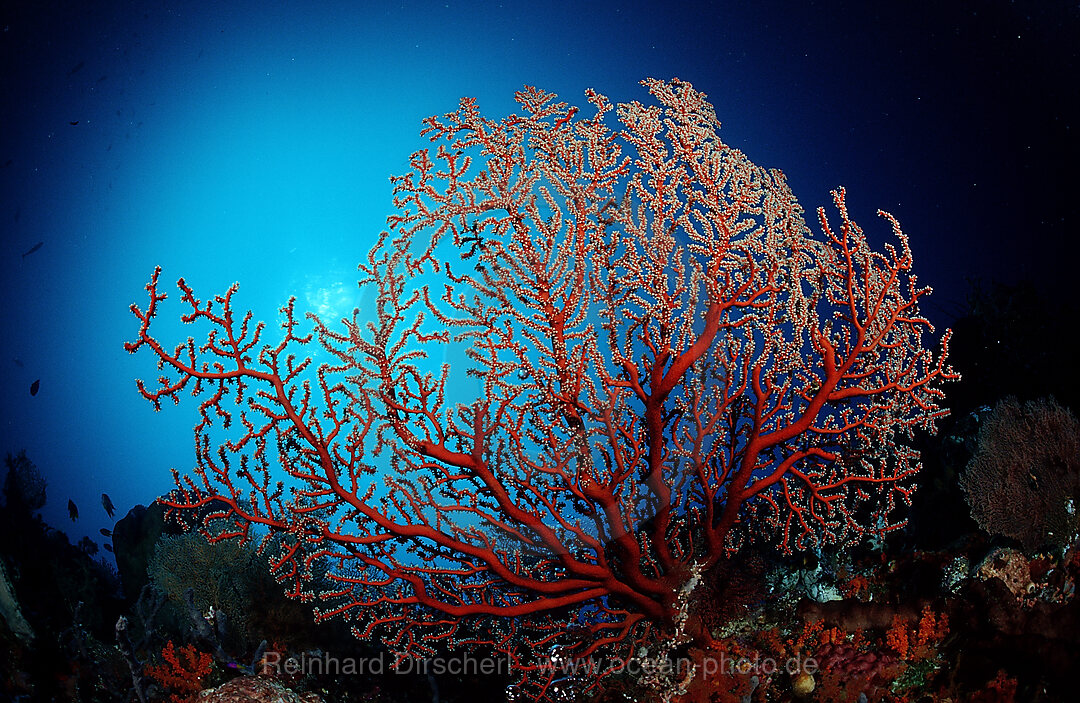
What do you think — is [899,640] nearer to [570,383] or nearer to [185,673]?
[570,383]

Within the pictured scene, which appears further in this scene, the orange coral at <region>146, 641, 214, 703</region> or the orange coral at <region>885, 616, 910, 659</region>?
the orange coral at <region>146, 641, 214, 703</region>

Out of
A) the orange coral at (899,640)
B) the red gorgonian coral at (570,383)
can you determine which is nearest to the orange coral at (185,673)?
the red gorgonian coral at (570,383)

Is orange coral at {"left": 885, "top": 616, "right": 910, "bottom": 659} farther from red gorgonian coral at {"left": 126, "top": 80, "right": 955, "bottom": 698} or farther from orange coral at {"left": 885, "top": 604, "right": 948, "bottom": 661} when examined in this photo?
red gorgonian coral at {"left": 126, "top": 80, "right": 955, "bottom": 698}

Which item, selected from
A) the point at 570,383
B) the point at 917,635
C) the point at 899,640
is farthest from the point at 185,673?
the point at 917,635

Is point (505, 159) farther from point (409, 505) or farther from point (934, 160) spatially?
point (934, 160)

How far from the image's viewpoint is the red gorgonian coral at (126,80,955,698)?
3.01 m

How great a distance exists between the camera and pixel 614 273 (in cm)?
313

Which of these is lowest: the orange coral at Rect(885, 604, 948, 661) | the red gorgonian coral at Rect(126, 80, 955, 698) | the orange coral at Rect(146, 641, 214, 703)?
the orange coral at Rect(885, 604, 948, 661)

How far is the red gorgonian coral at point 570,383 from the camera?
3010 mm

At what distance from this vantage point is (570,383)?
115 inches

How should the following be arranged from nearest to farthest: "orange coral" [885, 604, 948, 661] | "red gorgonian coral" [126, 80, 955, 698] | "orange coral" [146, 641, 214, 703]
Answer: "red gorgonian coral" [126, 80, 955, 698] → "orange coral" [885, 604, 948, 661] → "orange coral" [146, 641, 214, 703]

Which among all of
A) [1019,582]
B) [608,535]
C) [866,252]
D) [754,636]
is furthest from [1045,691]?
[866,252]

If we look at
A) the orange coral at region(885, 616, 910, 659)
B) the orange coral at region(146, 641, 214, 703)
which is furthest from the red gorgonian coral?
the orange coral at region(146, 641, 214, 703)

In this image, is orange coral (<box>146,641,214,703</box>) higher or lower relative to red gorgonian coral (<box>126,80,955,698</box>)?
lower
